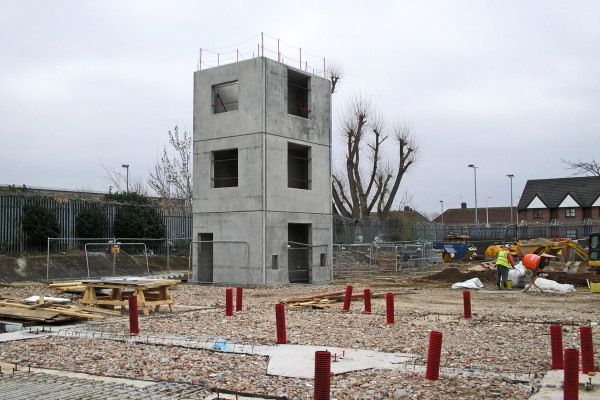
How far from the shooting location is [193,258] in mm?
28625

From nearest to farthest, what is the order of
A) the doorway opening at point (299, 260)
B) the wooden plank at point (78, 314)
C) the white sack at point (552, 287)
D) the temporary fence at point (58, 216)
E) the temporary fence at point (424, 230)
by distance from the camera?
the wooden plank at point (78, 314) → the white sack at point (552, 287) → the temporary fence at point (58, 216) → the doorway opening at point (299, 260) → the temporary fence at point (424, 230)

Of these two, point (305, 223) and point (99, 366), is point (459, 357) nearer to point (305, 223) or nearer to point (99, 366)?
point (99, 366)

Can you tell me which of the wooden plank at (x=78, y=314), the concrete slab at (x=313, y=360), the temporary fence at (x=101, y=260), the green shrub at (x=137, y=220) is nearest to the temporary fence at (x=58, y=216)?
the green shrub at (x=137, y=220)

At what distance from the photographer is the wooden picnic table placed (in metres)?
16.6

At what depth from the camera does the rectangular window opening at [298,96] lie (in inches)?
1223

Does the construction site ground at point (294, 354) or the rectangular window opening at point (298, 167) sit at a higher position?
the rectangular window opening at point (298, 167)

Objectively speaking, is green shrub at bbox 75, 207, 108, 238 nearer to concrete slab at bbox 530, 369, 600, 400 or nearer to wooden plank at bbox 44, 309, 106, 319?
wooden plank at bbox 44, 309, 106, 319

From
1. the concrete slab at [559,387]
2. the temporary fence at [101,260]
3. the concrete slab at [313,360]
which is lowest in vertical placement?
the concrete slab at [313,360]

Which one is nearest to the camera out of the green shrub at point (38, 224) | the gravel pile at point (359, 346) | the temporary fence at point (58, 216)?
the gravel pile at point (359, 346)

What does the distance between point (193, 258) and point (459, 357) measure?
64.8ft

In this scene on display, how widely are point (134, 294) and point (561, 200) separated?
216 feet

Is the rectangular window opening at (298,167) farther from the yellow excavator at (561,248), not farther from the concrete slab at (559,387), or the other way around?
the concrete slab at (559,387)

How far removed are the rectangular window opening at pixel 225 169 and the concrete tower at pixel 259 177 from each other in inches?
1.9

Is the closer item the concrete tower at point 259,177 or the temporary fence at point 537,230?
the concrete tower at point 259,177
